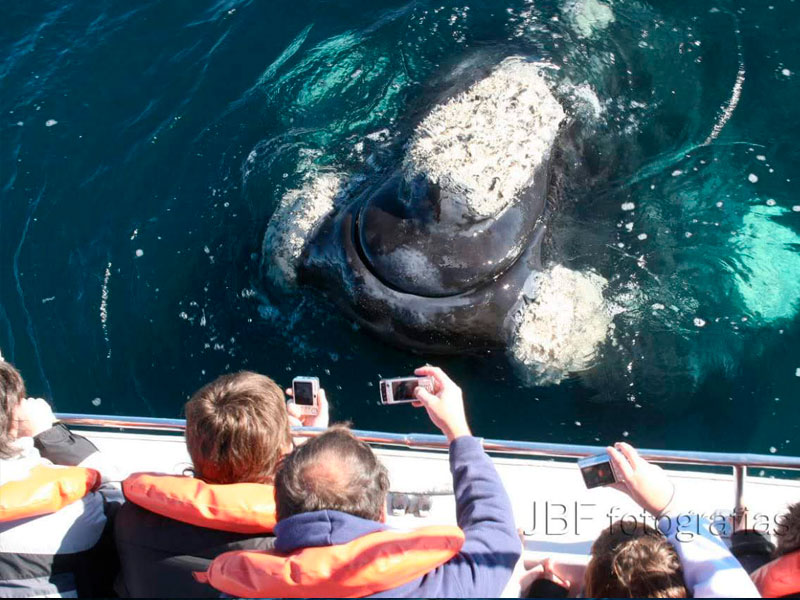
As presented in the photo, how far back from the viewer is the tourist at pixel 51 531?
4.11 metres

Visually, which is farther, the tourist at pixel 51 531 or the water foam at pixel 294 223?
the water foam at pixel 294 223

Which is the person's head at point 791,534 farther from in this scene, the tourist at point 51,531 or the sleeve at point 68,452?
the sleeve at point 68,452

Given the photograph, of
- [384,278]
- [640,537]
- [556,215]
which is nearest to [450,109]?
[556,215]

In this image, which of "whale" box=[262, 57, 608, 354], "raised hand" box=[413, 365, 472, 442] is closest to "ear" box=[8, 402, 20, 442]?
"raised hand" box=[413, 365, 472, 442]

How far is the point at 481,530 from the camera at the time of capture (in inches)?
143

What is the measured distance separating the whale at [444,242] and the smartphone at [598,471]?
2.46 m

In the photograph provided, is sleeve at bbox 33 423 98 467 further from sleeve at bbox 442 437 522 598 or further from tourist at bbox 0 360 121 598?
sleeve at bbox 442 437 522 598

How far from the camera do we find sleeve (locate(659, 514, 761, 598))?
3.52m

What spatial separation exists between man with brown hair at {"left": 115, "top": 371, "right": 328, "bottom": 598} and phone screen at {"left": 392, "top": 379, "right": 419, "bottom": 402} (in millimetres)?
831

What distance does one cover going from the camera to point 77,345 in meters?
8.69

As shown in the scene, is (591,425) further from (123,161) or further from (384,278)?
(123,161)

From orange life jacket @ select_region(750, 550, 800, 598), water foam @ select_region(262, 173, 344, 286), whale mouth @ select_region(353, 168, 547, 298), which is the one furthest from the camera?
water foam @ select_region(262, 173, 344, 286)

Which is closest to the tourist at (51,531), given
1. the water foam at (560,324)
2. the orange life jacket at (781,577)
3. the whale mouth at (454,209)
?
the whale mouth at (454,209)

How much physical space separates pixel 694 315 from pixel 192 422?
527cm
